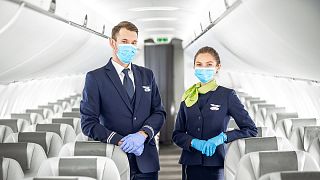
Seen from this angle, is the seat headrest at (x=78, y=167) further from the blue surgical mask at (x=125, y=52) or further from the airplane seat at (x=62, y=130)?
the airplane seat at (x=62, y=130)

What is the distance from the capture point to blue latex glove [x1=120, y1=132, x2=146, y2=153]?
11.3 feet

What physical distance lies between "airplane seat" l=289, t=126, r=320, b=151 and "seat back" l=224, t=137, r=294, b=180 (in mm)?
1458

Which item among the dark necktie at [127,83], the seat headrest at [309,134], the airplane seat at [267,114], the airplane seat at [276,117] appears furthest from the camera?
the airplane seat at [267,114]

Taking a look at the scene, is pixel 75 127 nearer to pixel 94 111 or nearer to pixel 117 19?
pixel 117 19

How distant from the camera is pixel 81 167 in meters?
3.69

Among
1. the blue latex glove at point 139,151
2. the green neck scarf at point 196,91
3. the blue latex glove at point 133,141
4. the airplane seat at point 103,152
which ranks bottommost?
the airplane seat at point 103,152

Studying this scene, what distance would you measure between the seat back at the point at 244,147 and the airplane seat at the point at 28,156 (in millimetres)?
1769

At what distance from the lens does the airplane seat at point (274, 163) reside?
149 inches

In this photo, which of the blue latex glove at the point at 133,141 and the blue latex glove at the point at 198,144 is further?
the blue latex glove at the point at 198,144

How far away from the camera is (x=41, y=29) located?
6004 mm

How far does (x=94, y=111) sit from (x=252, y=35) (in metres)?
3.09

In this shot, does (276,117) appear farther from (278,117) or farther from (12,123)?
(12,123)

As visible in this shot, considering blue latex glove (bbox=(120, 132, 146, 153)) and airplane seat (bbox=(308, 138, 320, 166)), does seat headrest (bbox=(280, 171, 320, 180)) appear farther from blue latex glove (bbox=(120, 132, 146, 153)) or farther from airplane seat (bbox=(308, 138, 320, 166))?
airplane seat (bbox=(308, 138, 320, 166))

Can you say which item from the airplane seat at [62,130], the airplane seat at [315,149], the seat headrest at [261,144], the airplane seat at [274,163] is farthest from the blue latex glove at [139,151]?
the airplane seat at [62,130]
